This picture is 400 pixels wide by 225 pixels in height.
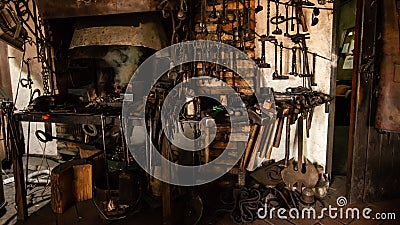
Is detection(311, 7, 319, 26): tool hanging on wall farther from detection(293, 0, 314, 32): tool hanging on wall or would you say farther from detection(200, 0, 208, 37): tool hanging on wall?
detection(200, 0, 208, 37): tool hanging on wall

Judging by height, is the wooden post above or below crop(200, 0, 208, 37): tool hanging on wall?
below

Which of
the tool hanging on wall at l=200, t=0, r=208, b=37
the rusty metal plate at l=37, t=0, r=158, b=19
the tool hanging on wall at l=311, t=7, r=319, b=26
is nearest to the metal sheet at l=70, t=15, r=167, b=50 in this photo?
the rusty metal plate at l=37, t=0, r=158, b=19

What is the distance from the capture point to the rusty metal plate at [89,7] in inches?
97.5

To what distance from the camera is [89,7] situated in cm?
260

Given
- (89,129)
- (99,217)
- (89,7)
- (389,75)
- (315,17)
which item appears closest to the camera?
(389,75)

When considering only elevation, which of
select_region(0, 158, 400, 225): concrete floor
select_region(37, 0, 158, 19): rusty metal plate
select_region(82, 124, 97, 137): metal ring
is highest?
select_region(37, 0, 158, 19): rusty metal plate

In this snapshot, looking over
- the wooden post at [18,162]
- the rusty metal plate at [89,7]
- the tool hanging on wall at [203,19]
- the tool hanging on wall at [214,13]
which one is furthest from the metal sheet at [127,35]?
the wooden post at [18,162]

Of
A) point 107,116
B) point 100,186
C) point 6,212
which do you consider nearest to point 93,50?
point 107,116

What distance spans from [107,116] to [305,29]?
1.86 metres

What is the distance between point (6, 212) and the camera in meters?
2.52

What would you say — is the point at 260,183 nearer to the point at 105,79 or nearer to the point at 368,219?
the point at 368,219

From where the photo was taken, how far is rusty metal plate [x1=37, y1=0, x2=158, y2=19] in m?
2.48

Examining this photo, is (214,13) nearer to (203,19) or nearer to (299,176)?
(203,19)

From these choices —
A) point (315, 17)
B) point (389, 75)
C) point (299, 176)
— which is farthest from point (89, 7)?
point (389, 75)
